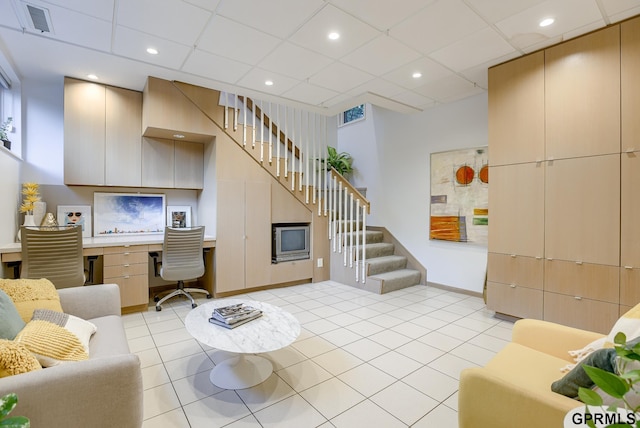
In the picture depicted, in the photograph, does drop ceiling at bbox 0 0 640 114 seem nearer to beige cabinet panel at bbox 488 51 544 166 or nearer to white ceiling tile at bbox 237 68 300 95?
white ceiling tile at bbox 237 68 300 95

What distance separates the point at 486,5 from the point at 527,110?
1.36m

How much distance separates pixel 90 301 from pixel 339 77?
11.6ft

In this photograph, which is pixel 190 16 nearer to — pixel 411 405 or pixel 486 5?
pixel 486 5

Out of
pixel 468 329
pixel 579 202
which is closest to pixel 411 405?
pixel 468 329

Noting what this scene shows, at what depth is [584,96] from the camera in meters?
2.96

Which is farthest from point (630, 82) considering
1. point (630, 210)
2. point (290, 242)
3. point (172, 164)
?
point (172, 164)

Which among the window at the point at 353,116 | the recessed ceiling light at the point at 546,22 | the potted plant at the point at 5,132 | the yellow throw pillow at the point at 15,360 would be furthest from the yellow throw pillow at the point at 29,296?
the window at the point at 353,116

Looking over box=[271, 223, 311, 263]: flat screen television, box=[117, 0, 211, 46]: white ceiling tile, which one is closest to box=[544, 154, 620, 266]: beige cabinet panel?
box=[271, 223, 311, 263]: flat screen television

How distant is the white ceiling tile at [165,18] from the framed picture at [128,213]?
244 cm

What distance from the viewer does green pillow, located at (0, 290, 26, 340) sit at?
1.52m

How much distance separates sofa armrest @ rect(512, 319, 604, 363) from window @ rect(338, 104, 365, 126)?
5292mm

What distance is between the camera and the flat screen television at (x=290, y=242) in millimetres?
4914

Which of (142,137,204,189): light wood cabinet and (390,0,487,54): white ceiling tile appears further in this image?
(142,137,204,189): light wood cabinet

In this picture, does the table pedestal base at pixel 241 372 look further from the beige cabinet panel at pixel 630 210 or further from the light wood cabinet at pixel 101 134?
the beige cabinet panel at pixel 630 210
